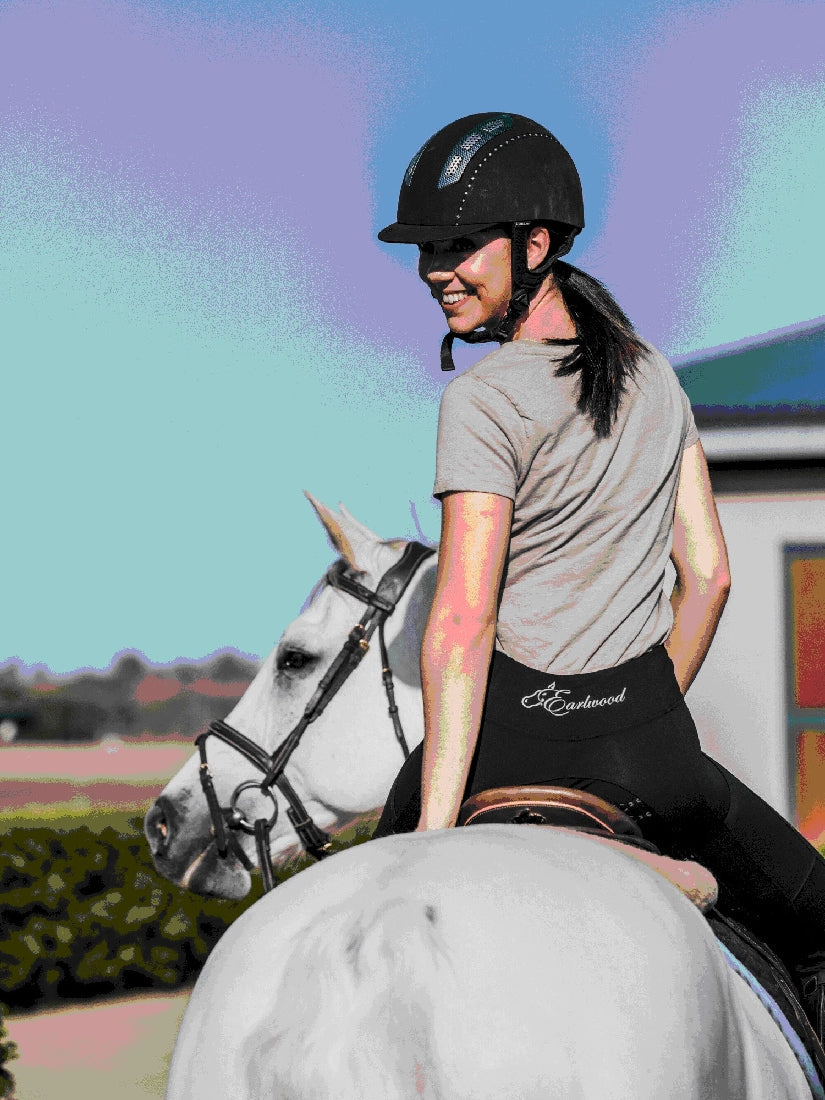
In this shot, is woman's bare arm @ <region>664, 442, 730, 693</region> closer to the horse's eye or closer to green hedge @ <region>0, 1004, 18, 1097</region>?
the horse's eye

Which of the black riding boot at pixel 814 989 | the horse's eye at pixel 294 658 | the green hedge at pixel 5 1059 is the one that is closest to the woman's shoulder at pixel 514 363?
the black riding boot at pixel 814 989

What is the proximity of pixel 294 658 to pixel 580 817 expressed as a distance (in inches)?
89.9

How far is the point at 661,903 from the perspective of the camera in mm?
1793

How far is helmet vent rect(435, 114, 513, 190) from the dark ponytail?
299mm

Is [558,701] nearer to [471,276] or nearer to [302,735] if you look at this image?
[471,276]

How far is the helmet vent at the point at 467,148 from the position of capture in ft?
8.23

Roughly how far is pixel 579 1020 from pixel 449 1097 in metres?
0.19

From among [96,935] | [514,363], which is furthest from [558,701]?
[96,935]

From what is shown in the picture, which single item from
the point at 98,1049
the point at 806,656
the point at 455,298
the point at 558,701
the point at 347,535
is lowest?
the point at 98,1049

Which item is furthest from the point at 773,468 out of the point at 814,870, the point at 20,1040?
the point at 20,1040

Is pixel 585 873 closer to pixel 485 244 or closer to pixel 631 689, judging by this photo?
pixel 631 689

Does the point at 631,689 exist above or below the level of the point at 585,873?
above

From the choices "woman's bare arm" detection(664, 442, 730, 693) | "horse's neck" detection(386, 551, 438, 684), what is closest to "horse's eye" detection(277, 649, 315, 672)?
"horse's neck" detection(386, 551, 438, 684)

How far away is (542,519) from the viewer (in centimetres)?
239
